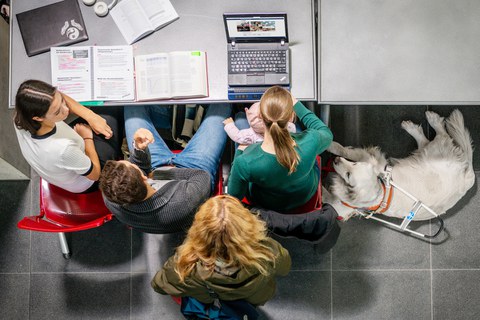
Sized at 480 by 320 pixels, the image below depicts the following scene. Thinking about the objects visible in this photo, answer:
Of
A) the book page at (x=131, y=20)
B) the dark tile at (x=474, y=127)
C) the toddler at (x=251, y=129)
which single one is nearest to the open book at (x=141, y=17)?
the book page at (x=131, y=20)

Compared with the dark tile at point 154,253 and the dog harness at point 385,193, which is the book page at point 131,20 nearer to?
the dark tile at point 154,253

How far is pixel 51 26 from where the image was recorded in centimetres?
223

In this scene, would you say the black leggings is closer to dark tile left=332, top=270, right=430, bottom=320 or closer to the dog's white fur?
the dog's white fur

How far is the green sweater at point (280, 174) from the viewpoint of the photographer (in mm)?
1827

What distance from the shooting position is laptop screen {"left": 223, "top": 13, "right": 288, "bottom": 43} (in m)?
2.10

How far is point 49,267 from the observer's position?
9.32 feet

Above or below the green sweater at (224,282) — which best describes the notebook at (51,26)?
above

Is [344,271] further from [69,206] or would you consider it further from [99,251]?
[69,206]

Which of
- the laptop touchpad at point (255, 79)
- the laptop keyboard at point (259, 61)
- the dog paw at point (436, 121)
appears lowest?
the dog paw at point (436, 121)

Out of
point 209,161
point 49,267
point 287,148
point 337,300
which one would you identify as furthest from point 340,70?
point 49,267

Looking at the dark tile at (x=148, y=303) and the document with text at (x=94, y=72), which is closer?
the document with text at (x=94, y=72)

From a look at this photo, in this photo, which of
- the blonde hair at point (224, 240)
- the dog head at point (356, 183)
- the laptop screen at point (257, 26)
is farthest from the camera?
the dog head at point (356, 183)

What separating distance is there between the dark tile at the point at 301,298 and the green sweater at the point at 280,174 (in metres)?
0.81

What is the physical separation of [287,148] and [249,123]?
558 mm
